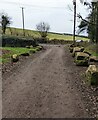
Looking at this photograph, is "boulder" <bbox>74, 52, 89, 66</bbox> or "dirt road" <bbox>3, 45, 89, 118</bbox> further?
"boulder" <bbox>74, 52, 89, 66</bbox>

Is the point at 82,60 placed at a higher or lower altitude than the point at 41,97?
higher

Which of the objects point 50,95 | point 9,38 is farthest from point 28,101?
point 9,38

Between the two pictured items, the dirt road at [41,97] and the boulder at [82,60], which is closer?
the dirt road at [41,97]

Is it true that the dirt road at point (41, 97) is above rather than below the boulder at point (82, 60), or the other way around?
below

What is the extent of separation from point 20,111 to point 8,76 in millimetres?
7401

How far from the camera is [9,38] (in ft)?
191

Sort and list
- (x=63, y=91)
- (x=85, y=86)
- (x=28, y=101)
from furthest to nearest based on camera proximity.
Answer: (x=85, y=86), (x=63, y=91), (x=28, y=101)

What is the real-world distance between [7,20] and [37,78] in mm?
94036

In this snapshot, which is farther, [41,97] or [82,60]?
[82,60]

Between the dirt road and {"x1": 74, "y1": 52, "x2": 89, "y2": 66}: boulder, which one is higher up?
{"x1": 74, "y1": 52, "x2": 89, "y2": 66}: boulder

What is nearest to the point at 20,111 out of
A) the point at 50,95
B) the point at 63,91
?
the point at 50,95

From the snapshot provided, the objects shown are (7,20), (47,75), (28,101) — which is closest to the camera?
(28,101)

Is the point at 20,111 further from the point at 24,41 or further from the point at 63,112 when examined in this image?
the point at 24,41

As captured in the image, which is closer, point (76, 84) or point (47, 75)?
point (76, 84)
